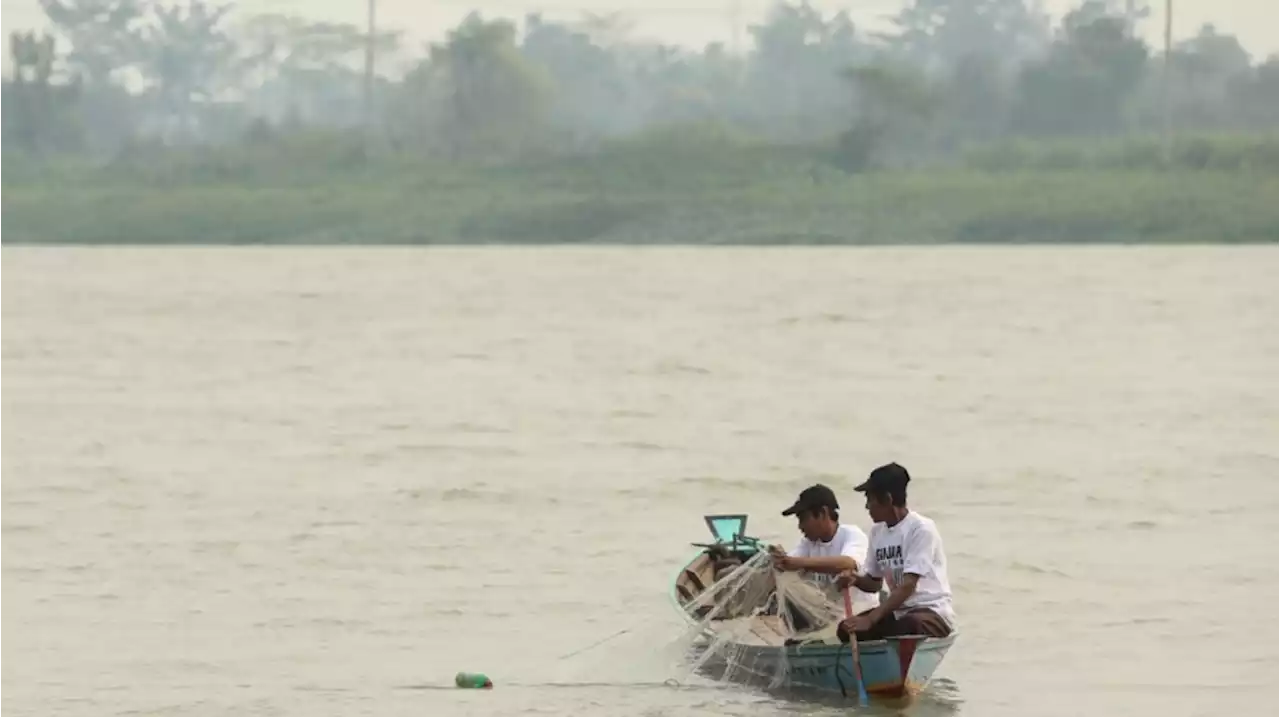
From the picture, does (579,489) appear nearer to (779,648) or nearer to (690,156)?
(779,648)

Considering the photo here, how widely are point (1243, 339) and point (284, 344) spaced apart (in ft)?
45.3

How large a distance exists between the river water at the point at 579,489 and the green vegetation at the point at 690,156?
85.2 feet

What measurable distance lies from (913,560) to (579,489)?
9.37m

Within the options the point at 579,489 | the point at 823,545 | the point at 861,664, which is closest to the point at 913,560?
the point at 861,664

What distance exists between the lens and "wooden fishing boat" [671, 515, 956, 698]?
1095 cm

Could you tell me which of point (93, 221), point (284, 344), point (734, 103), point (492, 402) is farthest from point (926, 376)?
point (734, 103)

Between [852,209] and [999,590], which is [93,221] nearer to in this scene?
[852,209]

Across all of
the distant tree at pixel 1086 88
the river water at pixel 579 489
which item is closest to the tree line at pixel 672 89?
the distant tree at pixel 1086 88

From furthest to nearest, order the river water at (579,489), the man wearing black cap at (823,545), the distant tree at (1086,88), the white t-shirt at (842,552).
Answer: the distant tree at (1086,88) → the river water at (579,489) → the white t-shirt at (842,552) → the man wearing black cap at (823,545)

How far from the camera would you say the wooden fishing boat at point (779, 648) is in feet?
35.9

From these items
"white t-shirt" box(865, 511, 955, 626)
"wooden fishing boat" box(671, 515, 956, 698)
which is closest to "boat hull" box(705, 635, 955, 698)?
"wooden fishing boat" box(671, 515, 956, 698)

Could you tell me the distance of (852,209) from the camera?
7125 cm

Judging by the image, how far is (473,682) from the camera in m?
12.2

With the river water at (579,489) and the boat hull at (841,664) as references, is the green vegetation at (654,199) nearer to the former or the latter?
the river water at (579,489)
